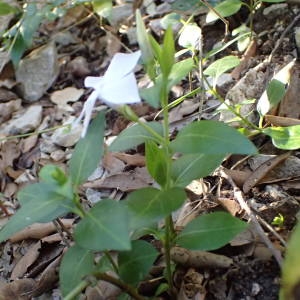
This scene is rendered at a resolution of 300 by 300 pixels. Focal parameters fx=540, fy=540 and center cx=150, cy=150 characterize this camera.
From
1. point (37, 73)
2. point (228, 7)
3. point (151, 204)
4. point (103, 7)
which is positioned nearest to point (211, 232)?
point (151, 204)

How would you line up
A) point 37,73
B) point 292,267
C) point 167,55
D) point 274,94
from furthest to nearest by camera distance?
point 37,73 → point 274,94 → point 167,55 → point 292,267

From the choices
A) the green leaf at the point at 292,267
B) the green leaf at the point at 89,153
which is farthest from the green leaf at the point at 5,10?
the green leaf at the point at 292,267

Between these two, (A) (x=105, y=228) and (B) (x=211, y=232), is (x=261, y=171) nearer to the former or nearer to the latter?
(B) (x=211, y=232)

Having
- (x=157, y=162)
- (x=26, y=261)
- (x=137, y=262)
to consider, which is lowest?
(x=26, y=261)

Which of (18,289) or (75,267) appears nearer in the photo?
(75,267)

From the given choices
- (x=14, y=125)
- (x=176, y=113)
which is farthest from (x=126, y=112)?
(x=14, y=125)

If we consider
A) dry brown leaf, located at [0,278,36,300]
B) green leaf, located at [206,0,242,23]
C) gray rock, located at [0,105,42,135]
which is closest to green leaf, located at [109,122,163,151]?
dry brown leaf, located at [0,278,36,300]

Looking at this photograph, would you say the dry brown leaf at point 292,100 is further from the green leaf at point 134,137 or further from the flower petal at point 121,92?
the flower petal at point 121,92

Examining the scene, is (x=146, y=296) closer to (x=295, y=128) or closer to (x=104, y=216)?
(x=104, y=216)
